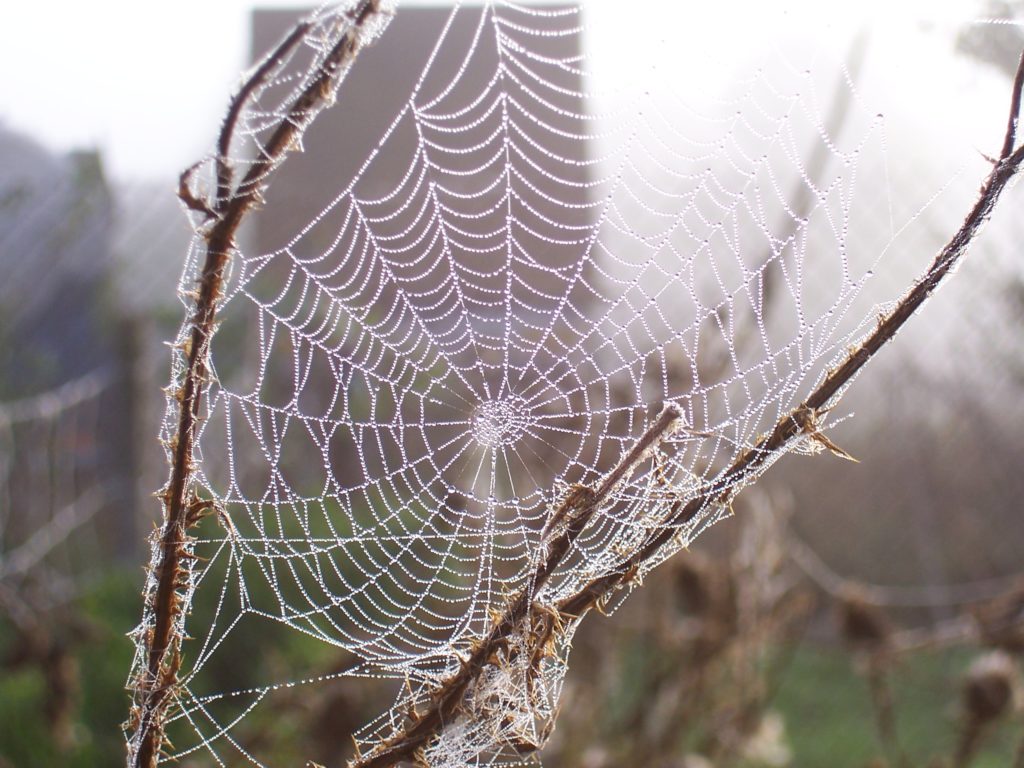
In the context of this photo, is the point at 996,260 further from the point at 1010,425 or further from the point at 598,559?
the point at 598,559

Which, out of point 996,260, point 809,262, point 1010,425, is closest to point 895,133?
point 809,262

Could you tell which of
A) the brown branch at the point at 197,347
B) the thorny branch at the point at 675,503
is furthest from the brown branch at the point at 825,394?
the brown branch at the point at 197,347

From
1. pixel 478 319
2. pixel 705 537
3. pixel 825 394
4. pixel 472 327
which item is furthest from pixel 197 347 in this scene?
pixel 705 537

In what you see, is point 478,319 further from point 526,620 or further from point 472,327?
point 526,620

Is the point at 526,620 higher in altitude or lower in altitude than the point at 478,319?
lower

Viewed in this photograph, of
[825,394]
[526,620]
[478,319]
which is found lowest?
[526,620]

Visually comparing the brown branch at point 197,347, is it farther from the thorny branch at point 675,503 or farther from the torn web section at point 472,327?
the torn web section at point 472,327

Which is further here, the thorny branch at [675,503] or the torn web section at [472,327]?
the torn web section at [472,327]

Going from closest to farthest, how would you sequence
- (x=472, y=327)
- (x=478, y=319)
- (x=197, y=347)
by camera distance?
1. (x=197, y=347)
2. (x=478, y=319)
3. (x=472, y=327)
